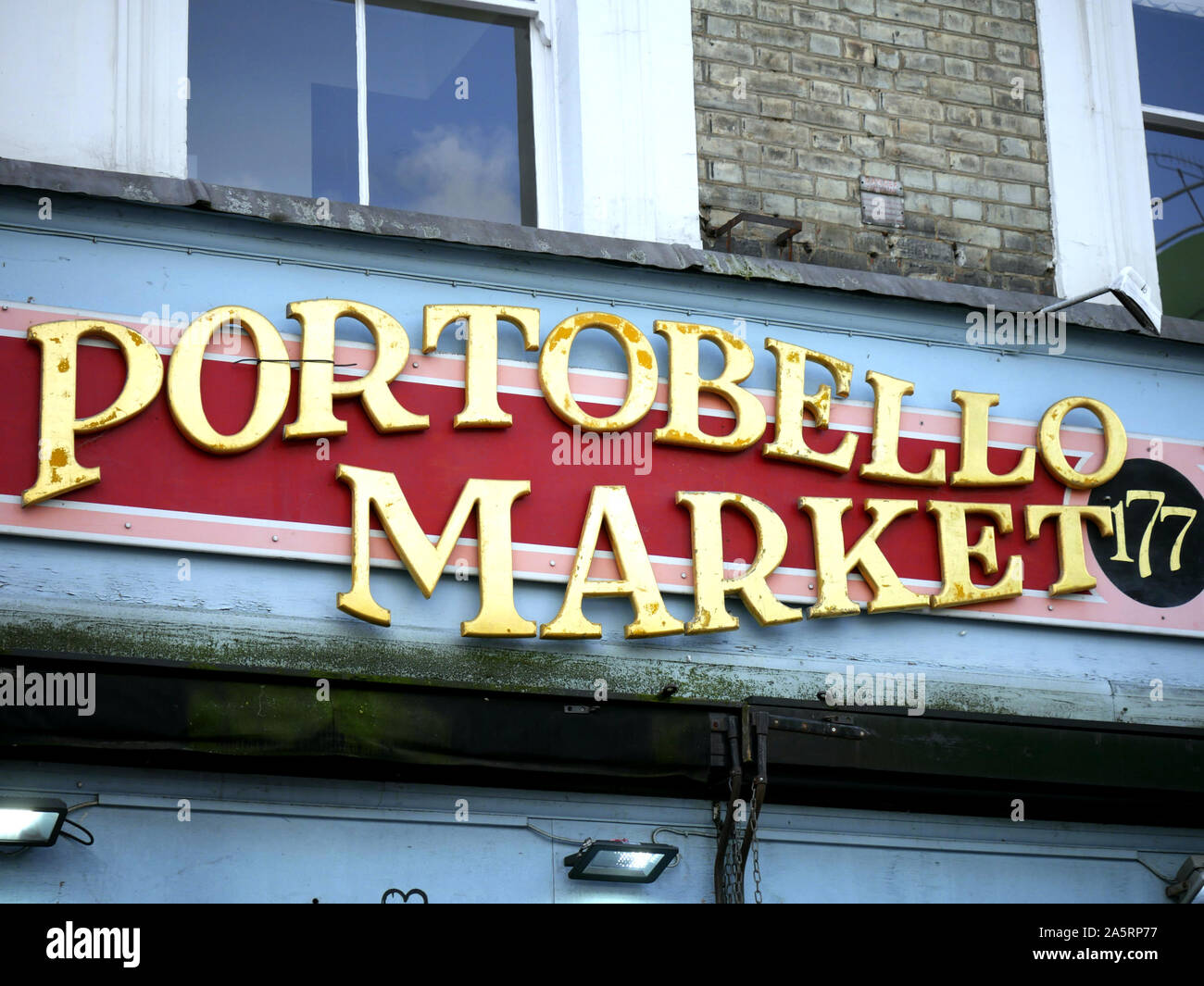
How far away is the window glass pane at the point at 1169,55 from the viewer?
314 inches

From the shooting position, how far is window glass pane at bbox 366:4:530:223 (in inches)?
261

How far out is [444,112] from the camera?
22.1 ft

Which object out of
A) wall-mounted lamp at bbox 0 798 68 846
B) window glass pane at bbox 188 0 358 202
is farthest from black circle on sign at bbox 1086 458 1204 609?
wall-mounted lamp at bbox 0 798 68 846

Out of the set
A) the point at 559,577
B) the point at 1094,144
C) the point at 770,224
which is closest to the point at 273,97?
the point at 770,224

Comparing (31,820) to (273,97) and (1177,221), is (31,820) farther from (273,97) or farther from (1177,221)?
(1177,221)

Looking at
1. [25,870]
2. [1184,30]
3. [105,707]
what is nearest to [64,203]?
[105,707]

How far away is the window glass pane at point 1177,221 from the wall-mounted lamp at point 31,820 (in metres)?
5.52

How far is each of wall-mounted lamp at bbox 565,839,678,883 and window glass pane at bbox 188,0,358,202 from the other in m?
2.80

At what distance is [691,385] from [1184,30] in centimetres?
376

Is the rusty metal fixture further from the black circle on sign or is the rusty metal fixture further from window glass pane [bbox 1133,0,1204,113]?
window glass pane [bbox 1133,0,1204,113]

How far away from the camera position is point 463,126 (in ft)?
22.2

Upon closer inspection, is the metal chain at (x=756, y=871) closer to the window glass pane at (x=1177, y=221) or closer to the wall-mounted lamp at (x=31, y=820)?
the wall-mounted lamp at (x=31, y=820)

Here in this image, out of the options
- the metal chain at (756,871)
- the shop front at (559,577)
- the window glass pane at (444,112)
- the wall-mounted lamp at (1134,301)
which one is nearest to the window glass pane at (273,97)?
the window glass pane at (444,112)

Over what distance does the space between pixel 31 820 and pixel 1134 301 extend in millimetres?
4897
